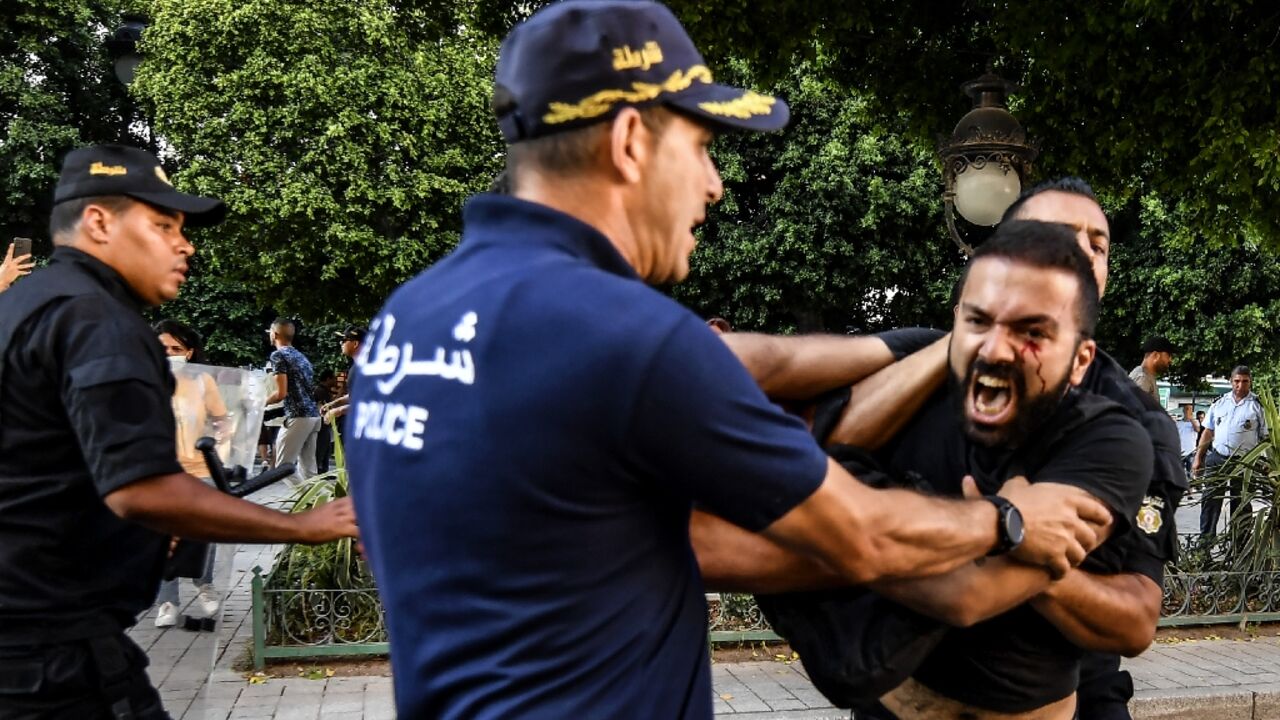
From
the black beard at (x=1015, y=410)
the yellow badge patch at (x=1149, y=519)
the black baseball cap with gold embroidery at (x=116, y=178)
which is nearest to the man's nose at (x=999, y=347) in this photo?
the black beard at (x=1015, y=410)

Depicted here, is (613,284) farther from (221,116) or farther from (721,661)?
(221,116)

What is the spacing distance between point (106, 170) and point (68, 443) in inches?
31.0

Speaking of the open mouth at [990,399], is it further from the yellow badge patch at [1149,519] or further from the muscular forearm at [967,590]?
the yellow badge patch at [1149,519]

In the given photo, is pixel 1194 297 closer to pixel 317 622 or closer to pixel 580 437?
pixel 317 622

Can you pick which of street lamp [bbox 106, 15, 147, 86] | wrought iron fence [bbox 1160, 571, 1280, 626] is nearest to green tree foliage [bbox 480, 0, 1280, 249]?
wrought iron fence [bbox 1160, 571, 1280, 626]

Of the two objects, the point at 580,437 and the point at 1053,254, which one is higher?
the point at 1053,254

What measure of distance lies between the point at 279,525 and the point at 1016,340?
2.03m

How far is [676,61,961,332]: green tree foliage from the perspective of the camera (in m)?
22.1

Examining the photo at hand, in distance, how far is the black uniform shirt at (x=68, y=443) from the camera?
2555 millimetres

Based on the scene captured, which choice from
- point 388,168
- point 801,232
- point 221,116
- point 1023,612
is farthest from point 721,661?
point 221,116

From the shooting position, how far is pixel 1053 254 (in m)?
1.97

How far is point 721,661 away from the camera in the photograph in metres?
6.50

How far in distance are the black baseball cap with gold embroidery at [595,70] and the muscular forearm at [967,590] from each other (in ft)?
2.52

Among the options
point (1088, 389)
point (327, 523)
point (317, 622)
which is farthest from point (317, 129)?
point (1088, 389)
